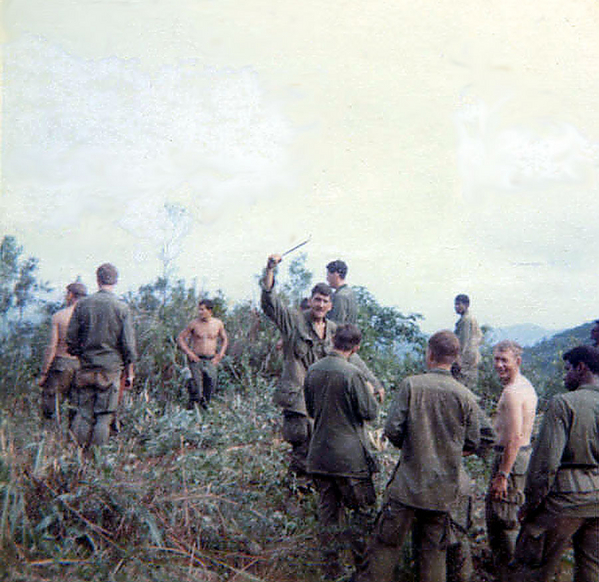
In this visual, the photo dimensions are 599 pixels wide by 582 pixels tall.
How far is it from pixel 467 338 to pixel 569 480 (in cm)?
583

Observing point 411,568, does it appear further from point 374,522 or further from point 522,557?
point 522,557

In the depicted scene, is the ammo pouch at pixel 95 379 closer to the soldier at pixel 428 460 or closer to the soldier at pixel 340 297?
the soldier at pixel 340 297

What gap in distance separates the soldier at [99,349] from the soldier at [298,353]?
158cm

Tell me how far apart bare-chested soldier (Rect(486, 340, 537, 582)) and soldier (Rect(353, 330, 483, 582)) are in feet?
1.33

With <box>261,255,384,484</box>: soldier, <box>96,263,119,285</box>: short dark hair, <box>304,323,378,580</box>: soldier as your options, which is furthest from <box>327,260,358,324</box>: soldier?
<box>96,263,119,285</box>: short dark hair

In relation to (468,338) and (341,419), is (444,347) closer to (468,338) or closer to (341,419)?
(341,419)

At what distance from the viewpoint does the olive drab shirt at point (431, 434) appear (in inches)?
143

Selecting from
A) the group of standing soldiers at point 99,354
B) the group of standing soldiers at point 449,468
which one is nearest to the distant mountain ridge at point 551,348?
the group of standing soldiers at point 449,468

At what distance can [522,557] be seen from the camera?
371 cm

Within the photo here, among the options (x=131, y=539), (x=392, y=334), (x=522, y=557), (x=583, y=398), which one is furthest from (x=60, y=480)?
(x=392, y=334)

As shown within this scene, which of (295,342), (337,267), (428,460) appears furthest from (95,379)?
(428,460)

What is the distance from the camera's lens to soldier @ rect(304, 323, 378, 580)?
418 centimetres

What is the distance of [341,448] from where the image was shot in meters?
4.20

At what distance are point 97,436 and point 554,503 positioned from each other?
3969mm
